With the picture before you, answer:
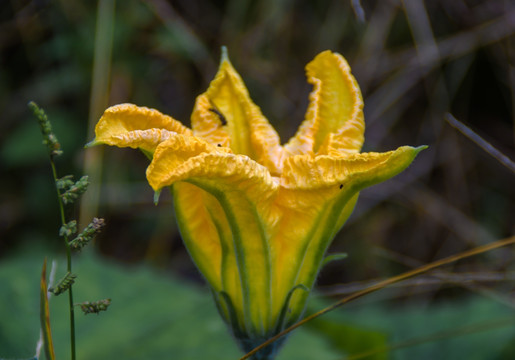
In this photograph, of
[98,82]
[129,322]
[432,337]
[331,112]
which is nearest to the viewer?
[331,112]

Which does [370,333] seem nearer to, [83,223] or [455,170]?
[83,223]

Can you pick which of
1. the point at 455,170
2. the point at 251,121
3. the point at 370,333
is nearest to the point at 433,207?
the point at 455,170

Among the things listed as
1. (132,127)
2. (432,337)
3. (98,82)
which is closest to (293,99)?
(98,82)

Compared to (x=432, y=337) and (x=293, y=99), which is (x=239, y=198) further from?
(x=293, y=99)

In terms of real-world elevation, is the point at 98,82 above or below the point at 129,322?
above

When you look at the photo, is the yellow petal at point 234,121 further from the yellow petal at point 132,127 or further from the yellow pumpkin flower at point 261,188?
the yellow petal at point 132,127

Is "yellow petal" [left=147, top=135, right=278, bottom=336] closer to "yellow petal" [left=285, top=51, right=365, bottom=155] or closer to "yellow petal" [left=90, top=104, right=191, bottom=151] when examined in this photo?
"yellow petal" [left=90, top=104, right=191, bottom=151]

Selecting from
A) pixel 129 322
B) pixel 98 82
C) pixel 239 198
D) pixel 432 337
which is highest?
pixel 98 82

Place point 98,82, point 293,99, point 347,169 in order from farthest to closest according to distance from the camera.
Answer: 1. point 293,99
2. point 98,82
3. point 347,169
